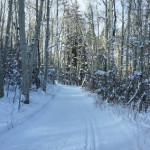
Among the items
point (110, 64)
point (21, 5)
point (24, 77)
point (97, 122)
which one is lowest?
point (97, 122)

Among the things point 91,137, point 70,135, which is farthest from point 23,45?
point 91,137

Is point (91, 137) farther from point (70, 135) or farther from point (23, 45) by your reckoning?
point (23, 45)

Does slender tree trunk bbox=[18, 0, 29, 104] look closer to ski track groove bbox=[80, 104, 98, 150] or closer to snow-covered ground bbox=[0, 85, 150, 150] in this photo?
snow-covered ground bbox=[0, 85, 150, 150]

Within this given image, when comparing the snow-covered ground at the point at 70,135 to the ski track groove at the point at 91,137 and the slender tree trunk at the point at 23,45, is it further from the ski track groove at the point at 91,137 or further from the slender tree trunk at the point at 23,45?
the slender tree trunk at the point at 23,45

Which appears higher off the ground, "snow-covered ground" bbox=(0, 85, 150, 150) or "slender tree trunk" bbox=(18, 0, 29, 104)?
"slender tree trunk" bbox=(18, 0, 29, 104)

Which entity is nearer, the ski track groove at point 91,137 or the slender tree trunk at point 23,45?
the ski track groove at point 91,137

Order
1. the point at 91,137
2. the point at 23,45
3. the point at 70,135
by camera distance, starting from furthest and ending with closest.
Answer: the point at 23,45 → the point at 70,135 → the point at 91,137

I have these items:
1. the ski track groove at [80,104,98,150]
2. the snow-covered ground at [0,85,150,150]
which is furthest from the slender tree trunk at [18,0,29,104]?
the ski track groove at [80,104,98,150]

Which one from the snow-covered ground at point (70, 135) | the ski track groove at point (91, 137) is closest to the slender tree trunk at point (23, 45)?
the snow-covered ground at point (70, 135)

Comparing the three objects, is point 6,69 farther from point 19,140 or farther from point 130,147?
point 130,147

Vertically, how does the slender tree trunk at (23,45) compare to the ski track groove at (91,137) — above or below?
above

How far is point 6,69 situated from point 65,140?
7.95m

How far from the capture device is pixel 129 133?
4.63 m

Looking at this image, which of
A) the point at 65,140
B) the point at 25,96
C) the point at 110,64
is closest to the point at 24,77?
the point at 25,96
